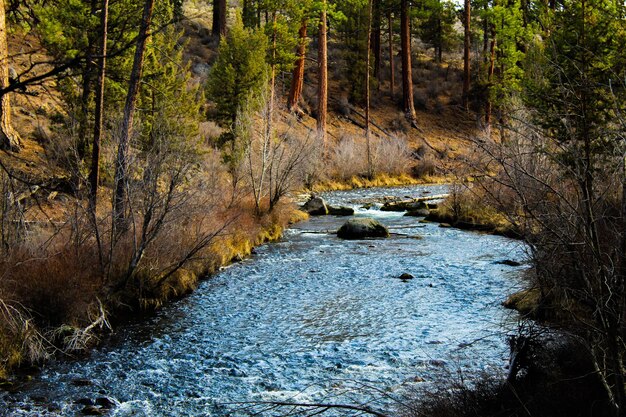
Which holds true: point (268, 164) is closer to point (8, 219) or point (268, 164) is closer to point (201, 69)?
point (8, 219)

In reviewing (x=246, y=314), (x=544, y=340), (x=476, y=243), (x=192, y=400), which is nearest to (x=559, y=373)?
(x=544, y=340)

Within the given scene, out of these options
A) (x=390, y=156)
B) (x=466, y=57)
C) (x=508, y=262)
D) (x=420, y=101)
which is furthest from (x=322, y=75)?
(x=508, y=262)

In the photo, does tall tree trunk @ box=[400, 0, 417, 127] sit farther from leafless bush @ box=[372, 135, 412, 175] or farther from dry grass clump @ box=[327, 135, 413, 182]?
leafless bush @ box=[372, 135, 412, 175]

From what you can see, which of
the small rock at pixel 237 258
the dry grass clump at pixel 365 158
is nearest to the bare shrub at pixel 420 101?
the dry grass clump at pixel 365 158

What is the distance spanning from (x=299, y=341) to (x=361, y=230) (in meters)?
9.19

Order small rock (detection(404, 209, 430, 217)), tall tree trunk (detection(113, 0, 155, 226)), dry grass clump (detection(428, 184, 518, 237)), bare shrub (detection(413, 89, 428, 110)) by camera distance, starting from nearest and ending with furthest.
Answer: tall tree trunk (detection(113, 0, 155, 226)), dry grass clump (detection(428, 184, 518, 237)), small rock (detection(404, 209, 430, 217)), bare shrub (detection(413, 89, 428, 110))

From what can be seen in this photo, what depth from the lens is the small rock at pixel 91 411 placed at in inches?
227

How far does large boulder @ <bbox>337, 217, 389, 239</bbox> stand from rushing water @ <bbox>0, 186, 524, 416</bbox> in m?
3.17

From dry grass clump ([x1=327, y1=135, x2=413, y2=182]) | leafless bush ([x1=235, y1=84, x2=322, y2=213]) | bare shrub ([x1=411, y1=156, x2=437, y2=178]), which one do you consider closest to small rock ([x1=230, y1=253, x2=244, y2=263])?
leafless bush ([x1=235, y1=84, x2=322, y2=213])

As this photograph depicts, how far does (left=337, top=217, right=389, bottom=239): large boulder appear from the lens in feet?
Result: 55.5

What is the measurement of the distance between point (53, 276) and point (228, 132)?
18.3 metres

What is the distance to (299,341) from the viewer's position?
801 cm

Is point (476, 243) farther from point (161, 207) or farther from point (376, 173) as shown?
point (376, 173)

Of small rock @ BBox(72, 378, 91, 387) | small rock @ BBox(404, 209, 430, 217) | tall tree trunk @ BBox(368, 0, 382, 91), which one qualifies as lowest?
small rock @ BBox(404, 209, 430, 217)
